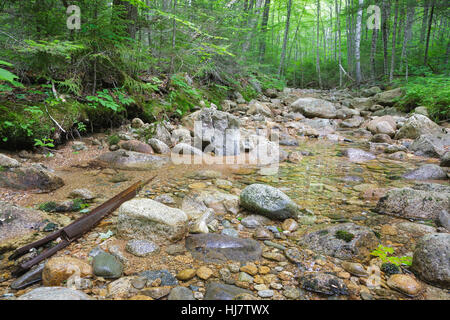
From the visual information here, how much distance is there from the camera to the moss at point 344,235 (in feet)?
6.71

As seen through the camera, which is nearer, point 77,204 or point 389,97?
point 77,204

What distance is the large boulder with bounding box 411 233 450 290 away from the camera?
157cm

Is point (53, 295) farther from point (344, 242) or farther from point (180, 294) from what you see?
point (344, 242)

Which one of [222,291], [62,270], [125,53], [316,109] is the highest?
[125,53]

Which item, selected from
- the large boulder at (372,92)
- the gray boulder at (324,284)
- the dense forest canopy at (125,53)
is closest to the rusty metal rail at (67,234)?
the dense forest canopy at (125,53)

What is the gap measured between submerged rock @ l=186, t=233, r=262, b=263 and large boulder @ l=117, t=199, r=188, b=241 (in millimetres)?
159

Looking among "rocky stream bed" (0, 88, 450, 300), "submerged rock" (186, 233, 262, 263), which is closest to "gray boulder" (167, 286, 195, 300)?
"rocky stream bed" (0, 88, 450, 300)

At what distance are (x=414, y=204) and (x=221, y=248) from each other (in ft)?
7.26

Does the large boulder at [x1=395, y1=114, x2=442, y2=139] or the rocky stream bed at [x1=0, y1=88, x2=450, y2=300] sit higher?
the large boulder at [x1=395, y1=114, x2=442, y2=139]

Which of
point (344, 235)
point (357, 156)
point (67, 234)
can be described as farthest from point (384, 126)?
point (67, 234)

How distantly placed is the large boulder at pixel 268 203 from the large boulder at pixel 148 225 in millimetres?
881

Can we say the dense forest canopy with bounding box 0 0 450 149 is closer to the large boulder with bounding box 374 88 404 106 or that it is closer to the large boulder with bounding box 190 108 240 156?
the large boulder with bounding box 374 88 404 106

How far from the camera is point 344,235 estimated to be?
6.82 feet

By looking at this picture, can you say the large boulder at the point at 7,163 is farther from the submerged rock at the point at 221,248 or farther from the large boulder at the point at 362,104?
the large boulder at the point at 362,104
